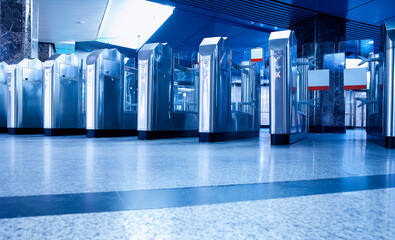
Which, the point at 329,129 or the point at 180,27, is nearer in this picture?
the point at 329,129

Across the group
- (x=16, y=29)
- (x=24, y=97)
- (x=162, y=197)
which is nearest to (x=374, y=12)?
(x=16, y=29)

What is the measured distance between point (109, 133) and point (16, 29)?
12.8 ft

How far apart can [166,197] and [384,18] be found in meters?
11.9

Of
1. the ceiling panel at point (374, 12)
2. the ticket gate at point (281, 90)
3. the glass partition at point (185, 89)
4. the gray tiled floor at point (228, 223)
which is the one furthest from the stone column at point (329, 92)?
the gray tiled floor at point (228, 223)

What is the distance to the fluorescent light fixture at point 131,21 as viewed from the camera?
35.5ft

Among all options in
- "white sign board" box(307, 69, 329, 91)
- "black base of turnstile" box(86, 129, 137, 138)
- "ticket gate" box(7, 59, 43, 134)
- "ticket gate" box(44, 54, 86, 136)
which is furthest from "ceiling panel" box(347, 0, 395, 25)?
"ticket gate" box(7, 59, 43, 134)

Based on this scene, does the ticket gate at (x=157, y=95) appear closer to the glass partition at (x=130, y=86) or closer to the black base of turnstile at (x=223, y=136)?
the black base of turnstile at (x=223, y=136)

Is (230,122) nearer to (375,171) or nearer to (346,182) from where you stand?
(375,171)

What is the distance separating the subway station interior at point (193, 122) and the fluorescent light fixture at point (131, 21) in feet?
0.31

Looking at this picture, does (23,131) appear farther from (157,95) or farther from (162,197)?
(162,197)

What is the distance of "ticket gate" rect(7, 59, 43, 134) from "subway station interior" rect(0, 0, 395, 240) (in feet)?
0.13

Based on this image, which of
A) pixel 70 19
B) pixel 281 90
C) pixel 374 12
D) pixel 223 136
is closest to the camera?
pixel 281 90

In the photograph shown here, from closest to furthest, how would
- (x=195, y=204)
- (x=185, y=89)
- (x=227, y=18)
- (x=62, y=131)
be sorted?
(x=195, y=204) < (x=185, y=89) < (x=62, y=131) < (x=227, y=18)

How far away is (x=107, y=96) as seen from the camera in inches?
290
